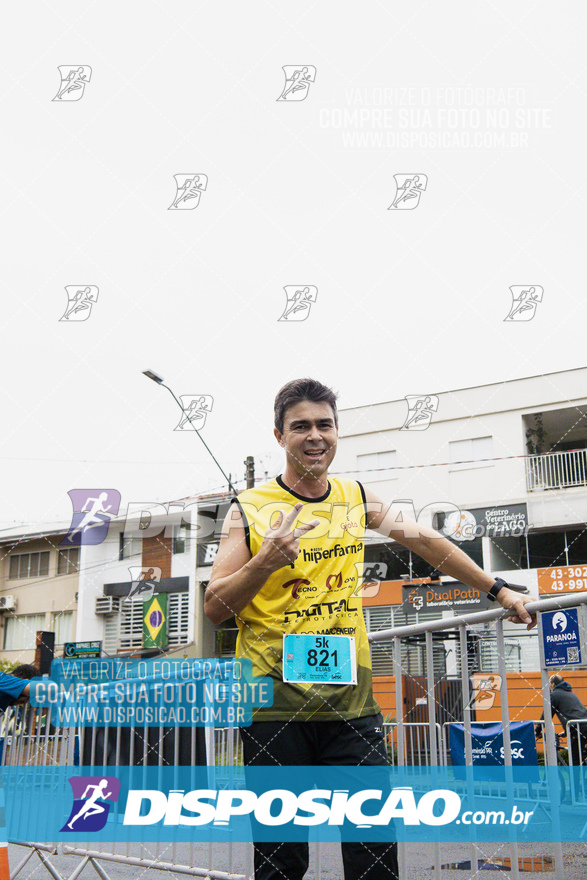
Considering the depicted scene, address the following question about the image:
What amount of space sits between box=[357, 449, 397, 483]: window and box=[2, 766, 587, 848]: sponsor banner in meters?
23.7

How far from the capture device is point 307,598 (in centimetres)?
275

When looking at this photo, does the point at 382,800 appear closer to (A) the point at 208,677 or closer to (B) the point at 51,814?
(A) the point at 208,677

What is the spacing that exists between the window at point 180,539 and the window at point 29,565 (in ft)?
21.8

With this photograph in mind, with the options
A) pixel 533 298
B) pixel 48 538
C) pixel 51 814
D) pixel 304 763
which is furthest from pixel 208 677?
pixel 48 538

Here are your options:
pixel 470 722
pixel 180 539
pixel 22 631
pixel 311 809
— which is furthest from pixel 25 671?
pixel 22 631

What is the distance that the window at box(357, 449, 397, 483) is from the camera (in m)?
29.1

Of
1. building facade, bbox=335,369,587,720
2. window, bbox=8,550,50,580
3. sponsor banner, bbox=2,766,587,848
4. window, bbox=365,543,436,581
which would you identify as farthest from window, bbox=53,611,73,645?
sponsor banner, bbox=2,766,587,848

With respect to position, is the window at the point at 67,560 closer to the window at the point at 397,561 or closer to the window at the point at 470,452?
the window at the point at 397,561

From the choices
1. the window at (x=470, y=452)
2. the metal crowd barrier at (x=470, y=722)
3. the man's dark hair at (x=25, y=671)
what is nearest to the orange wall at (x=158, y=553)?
the window at (x=470, y=452)

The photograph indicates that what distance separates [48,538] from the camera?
1471 inches

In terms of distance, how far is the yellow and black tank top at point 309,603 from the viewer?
2654 mm

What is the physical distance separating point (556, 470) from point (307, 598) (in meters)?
24.1

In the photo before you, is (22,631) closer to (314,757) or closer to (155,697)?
(155,697)

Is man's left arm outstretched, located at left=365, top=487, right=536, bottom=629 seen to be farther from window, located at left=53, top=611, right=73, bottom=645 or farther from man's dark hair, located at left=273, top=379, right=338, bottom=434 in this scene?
window, located at left=53, top=611, right=73, bottom=645
